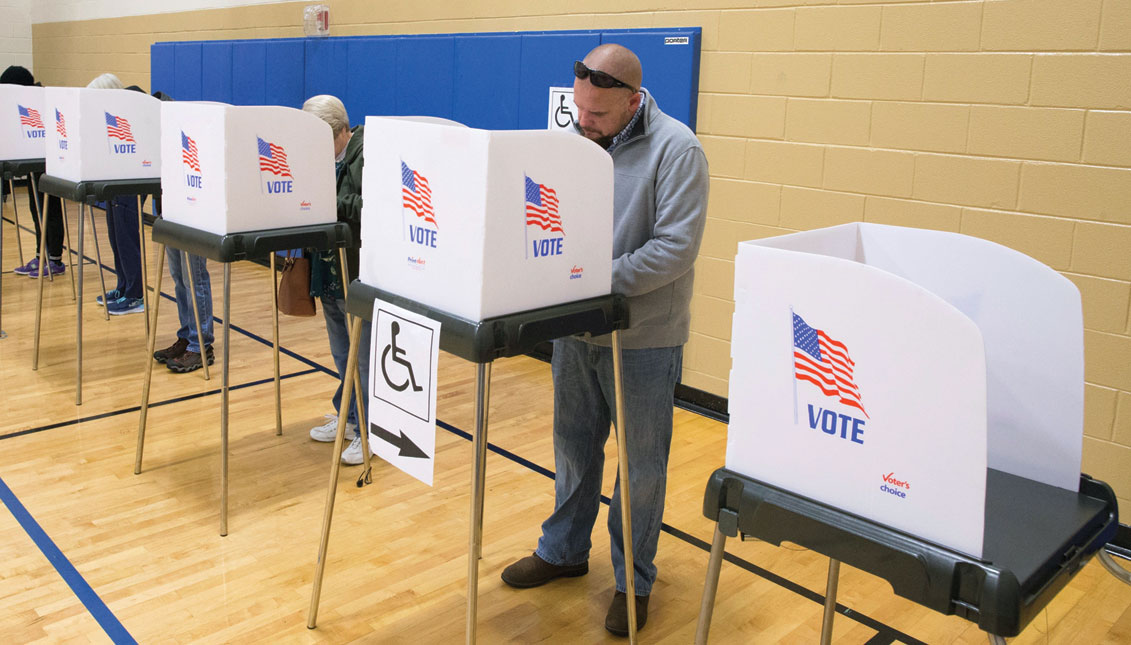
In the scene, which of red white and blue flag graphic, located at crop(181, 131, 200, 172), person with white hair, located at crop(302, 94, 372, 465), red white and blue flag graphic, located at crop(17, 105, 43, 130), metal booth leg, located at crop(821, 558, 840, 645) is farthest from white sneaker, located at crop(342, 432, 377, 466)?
red white and blue flag graphic, located at crop(17, 105, 43, 130)

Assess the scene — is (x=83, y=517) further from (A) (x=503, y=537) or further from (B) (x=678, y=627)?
(B) (x=678, y=627)

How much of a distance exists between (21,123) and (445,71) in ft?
6.35

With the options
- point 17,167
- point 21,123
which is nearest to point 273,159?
point 17,167

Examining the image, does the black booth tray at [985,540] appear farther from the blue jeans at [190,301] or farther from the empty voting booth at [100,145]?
the blue jeans at [190,301]

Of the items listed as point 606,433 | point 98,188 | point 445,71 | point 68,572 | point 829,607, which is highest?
point 445,71

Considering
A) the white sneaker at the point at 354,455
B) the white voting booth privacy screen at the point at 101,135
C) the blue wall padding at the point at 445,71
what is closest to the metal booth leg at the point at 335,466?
the white sneaker at the point at 354,455

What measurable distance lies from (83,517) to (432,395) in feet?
5.16

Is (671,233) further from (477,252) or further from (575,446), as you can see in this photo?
(575,446)

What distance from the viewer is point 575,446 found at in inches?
87.7

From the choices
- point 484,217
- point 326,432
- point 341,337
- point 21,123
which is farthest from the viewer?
point 21,123

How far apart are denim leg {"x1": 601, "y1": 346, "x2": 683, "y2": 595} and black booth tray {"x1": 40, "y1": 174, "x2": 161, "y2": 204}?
2.17 m

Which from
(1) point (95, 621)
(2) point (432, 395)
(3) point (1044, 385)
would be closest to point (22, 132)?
(1) point (95, 621)

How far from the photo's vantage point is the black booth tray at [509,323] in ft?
5.20

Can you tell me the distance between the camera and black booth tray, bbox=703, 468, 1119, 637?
1061mm
